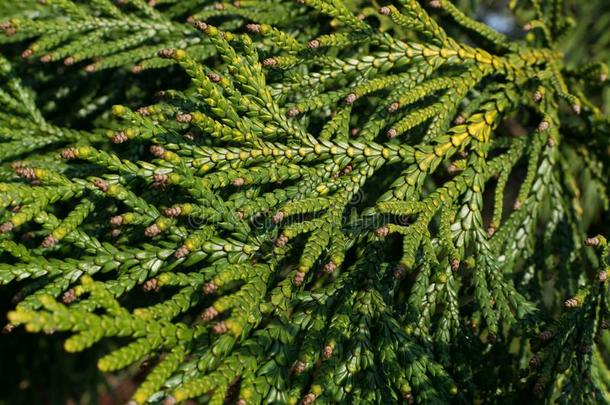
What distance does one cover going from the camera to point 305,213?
6.48ft

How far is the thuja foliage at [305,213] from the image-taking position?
1.55 m

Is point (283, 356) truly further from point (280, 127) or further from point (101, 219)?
point (101, 219)

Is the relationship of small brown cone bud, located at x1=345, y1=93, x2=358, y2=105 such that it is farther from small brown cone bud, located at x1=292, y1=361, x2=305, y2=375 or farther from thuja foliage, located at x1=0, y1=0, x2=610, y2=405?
small brown cone bud, located at x1=292, y1=361, x2=305, y2=375

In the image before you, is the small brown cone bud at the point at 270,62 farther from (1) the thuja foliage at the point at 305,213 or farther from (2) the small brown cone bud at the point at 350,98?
(2) the small brown cone bud at the point at 350,98

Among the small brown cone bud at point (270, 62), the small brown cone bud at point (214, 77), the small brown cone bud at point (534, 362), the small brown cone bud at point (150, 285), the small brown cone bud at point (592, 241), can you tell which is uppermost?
the small brown cone bud at point (592, 241)

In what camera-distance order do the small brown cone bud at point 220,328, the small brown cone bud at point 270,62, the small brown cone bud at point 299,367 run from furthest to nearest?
the small brown cone bud at point 270,62, the small brown cone bud at point 299,367, the small brown cone bud at point 220,328

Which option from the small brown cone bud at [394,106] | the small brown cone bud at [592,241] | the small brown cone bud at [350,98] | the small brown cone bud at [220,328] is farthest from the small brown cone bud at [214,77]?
the small brown cone bud at [592,241]

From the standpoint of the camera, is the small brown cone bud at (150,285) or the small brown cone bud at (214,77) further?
the small brown cone bud at (214,77)

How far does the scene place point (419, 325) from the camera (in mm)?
1838

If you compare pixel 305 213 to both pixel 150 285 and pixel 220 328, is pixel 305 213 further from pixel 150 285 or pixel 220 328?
pixel 220 328

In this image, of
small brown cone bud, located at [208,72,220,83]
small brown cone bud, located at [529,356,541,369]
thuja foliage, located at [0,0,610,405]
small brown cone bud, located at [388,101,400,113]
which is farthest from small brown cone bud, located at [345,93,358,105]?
small brown cone bud, located at [529,356,541,369]

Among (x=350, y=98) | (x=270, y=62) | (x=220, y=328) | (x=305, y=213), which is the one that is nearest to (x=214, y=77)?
(x=270, y=62)

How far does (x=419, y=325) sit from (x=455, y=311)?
0.13 m

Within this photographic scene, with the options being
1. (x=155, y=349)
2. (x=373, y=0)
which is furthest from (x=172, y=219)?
(x=373, y=0)
